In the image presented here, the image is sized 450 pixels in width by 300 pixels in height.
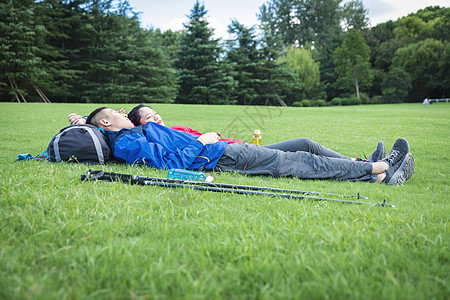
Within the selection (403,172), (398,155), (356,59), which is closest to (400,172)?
(403,172)

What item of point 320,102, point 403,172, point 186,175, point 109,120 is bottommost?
point 403,172

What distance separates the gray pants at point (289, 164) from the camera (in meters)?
3.34

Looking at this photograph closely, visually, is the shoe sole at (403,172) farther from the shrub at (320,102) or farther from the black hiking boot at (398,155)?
the shrub at (320,102)

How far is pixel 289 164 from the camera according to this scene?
134 inches

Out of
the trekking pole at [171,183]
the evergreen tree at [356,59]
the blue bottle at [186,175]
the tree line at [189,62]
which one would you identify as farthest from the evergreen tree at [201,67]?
the trekking pole at [171,183]

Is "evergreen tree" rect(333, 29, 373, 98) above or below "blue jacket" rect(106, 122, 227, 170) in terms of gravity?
above

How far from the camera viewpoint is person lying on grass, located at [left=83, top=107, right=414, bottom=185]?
10.8ft

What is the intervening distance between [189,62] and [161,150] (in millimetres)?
33169

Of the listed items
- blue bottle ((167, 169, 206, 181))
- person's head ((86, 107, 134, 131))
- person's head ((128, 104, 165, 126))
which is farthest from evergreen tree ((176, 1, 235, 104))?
blue bottle ((167, 169, 206, 181))

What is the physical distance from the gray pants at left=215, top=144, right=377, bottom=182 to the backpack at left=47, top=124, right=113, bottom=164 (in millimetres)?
1527

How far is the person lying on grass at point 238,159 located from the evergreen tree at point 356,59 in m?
46.0

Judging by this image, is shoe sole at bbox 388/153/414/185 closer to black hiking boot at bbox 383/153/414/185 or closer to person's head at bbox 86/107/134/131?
black hiking boot at bbox 383/153/414/185

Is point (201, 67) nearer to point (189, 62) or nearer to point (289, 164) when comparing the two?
point (189, 62)

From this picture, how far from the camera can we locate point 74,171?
111 inches
